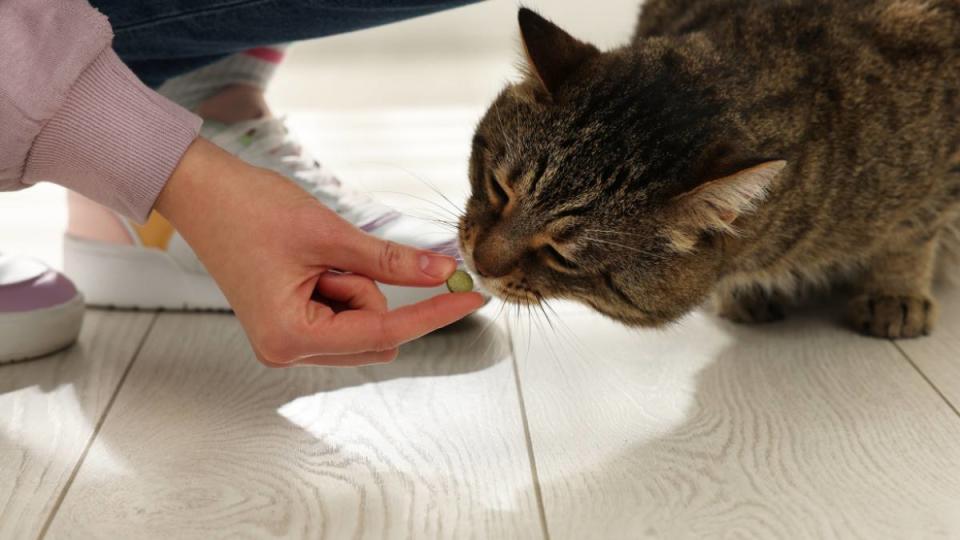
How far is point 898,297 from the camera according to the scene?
1.52m

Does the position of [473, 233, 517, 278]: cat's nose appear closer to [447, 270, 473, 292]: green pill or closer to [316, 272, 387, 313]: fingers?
[447, 270, 473, 292]: green pill

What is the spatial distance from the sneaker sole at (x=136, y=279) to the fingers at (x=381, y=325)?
0.59m

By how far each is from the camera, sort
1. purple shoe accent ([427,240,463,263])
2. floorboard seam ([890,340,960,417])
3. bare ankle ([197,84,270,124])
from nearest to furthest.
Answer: floorboard seam ([890,340,960,417])
purple shoe accent ([427,240,463,263])
bare ankle ([197,84,270,124])

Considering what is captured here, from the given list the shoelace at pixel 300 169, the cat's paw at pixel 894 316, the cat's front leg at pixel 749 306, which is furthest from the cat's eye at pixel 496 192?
the cat's paw at pixel 894 316

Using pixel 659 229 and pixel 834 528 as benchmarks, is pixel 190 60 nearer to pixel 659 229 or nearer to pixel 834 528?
pixel 659 229

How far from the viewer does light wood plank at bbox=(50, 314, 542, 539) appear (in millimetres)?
1025

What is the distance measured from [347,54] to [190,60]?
5.99 ft

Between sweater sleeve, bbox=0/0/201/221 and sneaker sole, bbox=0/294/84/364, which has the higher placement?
sweater sleeve, bbox=0/0/201/221

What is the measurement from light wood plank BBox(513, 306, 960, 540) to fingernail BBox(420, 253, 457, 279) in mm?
287

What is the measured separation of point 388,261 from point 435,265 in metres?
0.05

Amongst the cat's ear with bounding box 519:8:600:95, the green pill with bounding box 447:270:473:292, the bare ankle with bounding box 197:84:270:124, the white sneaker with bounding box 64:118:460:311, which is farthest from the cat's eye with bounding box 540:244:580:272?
the bare ankle with bounding box 197:84:270:124

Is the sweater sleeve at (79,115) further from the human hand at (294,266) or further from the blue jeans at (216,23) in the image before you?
the blue jeans at (216,23)

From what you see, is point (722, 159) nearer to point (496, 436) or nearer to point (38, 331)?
point (496, 436)

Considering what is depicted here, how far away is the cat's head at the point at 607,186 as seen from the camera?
114 centimetres
